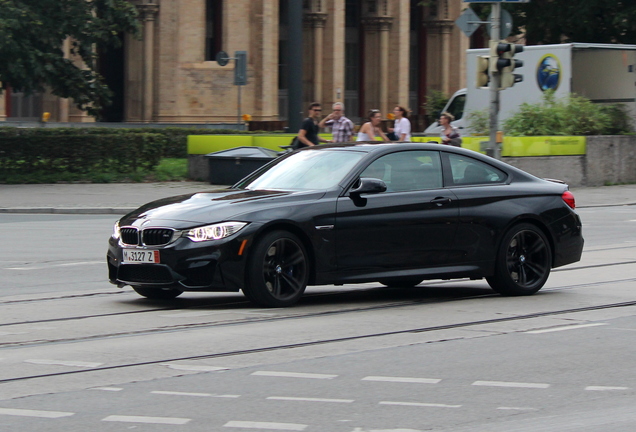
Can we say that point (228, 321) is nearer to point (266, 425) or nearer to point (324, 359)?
point (324, 359)

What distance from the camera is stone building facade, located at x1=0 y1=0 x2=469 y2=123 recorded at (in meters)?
48.0

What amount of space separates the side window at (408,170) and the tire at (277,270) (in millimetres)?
1036

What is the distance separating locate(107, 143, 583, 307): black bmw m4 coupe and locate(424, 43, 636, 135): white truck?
1812 cm

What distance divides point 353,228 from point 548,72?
2047 centimetres

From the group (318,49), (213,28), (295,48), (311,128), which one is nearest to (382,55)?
(318,49)

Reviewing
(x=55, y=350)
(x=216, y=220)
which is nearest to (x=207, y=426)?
(x=55, y=350)

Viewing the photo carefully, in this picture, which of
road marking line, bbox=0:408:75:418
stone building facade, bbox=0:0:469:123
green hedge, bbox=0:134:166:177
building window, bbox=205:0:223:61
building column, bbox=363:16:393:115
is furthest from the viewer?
building column, bbox=363:16:393:115

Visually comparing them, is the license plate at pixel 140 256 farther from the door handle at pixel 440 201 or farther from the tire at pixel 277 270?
the door handle at pixel 440 201

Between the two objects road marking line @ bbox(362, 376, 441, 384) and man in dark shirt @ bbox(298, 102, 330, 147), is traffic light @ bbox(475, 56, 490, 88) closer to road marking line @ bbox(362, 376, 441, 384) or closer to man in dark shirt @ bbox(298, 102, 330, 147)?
man in dark shirt @ bbox(298, 102, 330, 147)

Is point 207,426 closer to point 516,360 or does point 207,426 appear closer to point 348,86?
point 516,360

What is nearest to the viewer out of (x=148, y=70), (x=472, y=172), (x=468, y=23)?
(x=472, y=172)

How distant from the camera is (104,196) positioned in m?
24.0

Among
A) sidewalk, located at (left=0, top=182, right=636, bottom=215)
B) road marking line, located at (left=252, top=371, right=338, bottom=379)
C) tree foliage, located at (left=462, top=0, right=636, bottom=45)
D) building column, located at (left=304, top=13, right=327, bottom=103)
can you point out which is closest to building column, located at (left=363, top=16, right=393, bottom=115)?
building column, located at (left=304, top=13, right=327, bottom=103)

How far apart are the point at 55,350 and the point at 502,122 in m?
22.6
